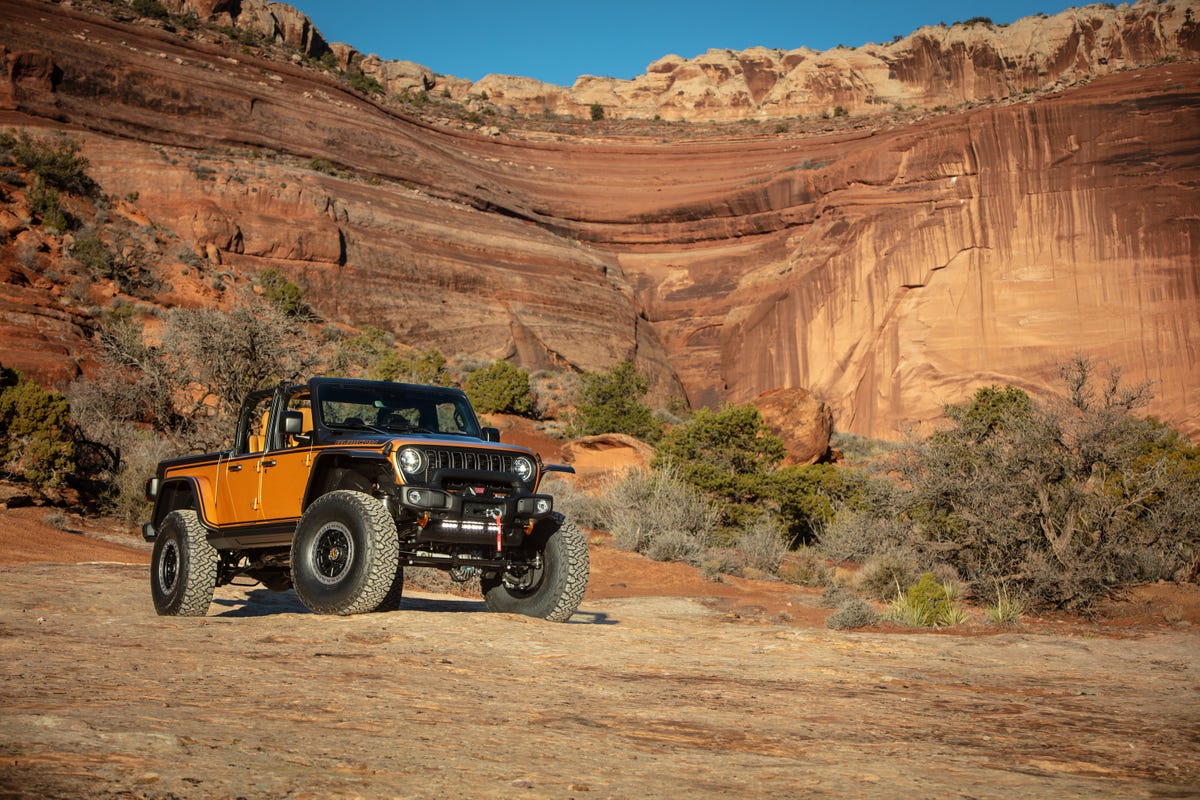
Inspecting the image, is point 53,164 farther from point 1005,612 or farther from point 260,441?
point 1005,612

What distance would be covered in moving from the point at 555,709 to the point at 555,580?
4.28m

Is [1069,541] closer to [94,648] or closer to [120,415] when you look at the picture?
[94,648]

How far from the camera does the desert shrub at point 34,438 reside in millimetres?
19781

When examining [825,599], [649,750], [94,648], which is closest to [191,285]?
[825,599]

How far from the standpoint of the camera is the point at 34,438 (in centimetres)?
2000

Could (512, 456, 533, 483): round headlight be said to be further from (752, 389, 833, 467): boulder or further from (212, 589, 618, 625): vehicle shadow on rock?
(752, 389, 833, 467): boulder

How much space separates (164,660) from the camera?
6.66m

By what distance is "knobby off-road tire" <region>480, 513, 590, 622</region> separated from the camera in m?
10.0

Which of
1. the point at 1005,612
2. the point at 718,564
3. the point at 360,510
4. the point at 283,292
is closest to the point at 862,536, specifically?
the point at 718,564

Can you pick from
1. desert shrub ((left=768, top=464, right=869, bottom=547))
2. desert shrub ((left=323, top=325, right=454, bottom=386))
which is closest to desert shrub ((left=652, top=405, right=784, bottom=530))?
desert shrub ((left=768, top=464, right=869, bottom=547))

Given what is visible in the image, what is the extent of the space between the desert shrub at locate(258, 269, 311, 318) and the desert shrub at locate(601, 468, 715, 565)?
77.9 feet

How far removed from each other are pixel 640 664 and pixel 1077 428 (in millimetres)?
10696

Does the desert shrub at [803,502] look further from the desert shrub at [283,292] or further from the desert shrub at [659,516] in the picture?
the desert shrub at [283,292]

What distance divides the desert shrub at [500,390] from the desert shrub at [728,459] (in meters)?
14.4
